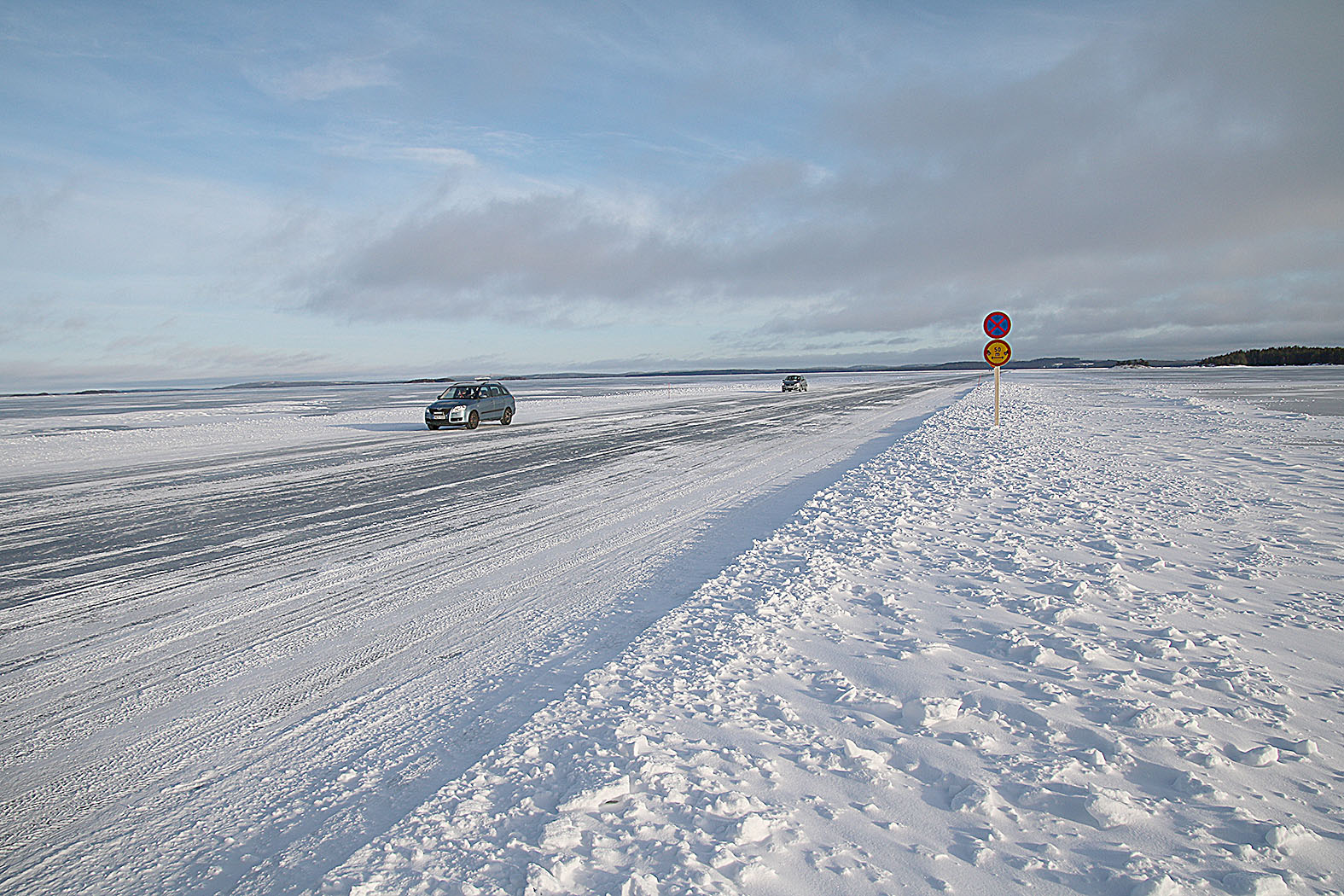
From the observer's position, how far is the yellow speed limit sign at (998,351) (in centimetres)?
1816

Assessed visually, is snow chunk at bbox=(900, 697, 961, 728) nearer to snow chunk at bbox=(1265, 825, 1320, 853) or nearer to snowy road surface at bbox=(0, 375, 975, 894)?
snow chunk at bbox=(1265, 825, 1320, 853)

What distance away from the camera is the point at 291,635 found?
511 cm

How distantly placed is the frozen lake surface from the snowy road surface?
0.03 m

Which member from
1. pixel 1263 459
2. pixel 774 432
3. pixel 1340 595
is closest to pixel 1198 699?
pixel 1340 595

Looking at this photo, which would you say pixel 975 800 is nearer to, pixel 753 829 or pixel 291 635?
pixel 753 829

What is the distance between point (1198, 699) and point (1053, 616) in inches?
49.0

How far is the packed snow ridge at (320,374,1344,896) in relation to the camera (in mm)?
2580

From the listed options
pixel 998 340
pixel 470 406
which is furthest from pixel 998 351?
pixel 470 406

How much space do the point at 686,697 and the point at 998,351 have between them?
1720cm

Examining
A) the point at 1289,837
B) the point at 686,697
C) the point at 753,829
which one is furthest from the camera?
the point at 686,697

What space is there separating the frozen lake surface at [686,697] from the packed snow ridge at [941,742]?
0.06 ft

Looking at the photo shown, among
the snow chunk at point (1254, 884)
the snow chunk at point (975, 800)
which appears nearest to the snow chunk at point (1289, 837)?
the snow chunk at point (1254, 884)

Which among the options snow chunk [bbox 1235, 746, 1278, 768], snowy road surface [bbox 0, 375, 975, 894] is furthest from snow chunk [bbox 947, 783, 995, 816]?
snowy road surface [bbox 0, 375, 975, 894]

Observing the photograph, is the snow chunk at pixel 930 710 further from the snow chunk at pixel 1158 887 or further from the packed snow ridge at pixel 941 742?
the snow chunk at pixel 1158 887
